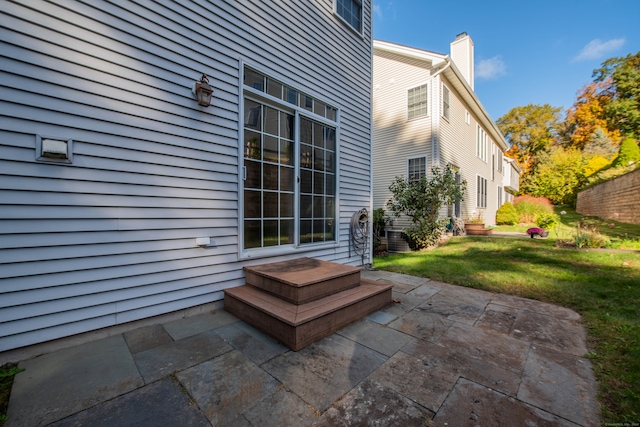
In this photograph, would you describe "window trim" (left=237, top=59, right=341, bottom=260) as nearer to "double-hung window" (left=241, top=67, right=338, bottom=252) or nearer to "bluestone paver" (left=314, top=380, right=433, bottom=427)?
"double-hung window" (left=241, top=67, right=338, bottom=252)

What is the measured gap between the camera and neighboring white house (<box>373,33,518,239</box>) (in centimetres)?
878

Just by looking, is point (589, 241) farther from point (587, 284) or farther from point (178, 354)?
point (178, 354)

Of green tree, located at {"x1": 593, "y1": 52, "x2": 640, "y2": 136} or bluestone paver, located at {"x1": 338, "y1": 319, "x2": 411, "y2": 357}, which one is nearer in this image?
bluestone paver, located at {"x1": 338, "y1": 319, "x2": 411, "y2": 357}

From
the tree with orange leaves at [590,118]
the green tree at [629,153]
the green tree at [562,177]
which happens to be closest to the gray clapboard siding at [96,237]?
the green tree at [629,153]

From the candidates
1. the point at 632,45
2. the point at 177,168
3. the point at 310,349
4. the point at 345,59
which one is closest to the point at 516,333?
the point at 310,349

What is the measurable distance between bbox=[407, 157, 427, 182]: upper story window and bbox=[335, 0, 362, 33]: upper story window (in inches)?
206

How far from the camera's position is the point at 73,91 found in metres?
2.03

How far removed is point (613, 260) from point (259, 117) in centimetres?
698

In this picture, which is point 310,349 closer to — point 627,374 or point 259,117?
point 627,374

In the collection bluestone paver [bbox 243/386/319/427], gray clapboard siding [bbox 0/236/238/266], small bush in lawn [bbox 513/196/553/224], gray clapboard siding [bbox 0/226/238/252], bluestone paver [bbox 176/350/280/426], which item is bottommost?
bluestone paver [bbox 243/386/319/427]

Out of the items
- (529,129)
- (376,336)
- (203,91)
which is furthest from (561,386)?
(529,129)

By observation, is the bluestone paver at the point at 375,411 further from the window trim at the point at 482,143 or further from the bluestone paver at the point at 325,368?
the window trim at the point at 482,143

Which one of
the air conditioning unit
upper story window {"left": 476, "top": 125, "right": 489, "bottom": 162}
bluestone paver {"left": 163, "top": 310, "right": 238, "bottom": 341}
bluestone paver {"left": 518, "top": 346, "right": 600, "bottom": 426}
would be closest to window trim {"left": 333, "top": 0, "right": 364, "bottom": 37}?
bluestone paver {"left": 163, "top": 310, "right": 238, "bottom": 341}

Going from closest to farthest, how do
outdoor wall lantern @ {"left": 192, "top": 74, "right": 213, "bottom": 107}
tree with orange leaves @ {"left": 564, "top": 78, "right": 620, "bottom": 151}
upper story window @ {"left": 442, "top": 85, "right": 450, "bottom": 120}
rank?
outdoor wall lantern @ {"left": 192, "top": 74, "right": 213, "bottom": 107}
upper story window @ {"left": 442, "top": 85, "right": 450, "bottom": 120}
tree with orange leaves @ {"left": 564, "top": 78, "right": 620, "bottom": 151}
